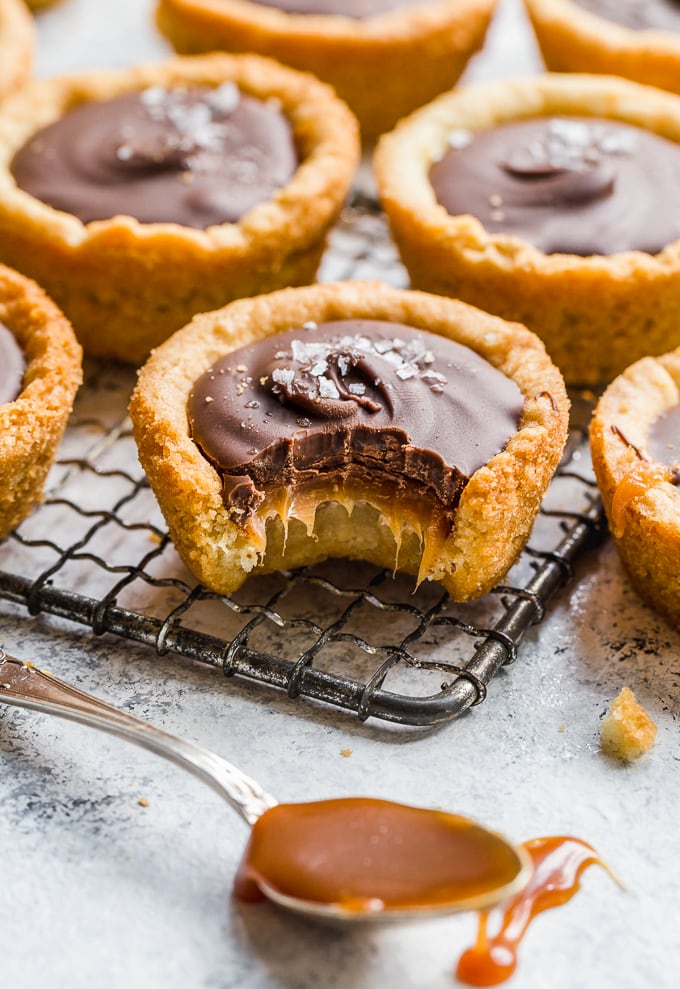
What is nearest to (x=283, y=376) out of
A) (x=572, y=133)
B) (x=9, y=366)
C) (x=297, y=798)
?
(x=9, y=366)

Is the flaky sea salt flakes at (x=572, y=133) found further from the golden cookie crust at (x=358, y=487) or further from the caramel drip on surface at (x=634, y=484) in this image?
the caramel drip on surface at (x=634, y=484)

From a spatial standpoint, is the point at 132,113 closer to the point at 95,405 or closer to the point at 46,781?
the point at 95,405

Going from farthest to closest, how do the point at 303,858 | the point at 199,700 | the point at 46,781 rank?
the point at 199,700, the point at 46,781, the point at 303,858

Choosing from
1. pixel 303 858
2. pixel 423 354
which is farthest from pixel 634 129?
pixel 303 858

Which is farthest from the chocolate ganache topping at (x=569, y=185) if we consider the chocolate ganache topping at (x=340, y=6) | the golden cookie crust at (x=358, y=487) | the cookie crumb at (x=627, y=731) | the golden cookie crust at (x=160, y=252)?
the cookie crumb at (x=627, y=731)

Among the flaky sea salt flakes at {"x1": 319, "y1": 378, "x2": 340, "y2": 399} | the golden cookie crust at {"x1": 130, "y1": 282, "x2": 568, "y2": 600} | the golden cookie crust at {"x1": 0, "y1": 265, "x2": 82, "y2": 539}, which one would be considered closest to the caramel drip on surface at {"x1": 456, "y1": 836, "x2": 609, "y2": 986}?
the golden cookie crust at {"x1": 130, "y1": 282, "x2": 568, "y2": 600}

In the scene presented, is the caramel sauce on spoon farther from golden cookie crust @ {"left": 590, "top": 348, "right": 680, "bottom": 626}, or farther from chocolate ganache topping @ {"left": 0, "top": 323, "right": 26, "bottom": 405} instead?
chocolate ganache topping @ {"left": 0, "top": 323, "right": 26, "bottom": 405}

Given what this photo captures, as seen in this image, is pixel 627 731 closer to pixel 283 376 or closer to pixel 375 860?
pixel 375 860
